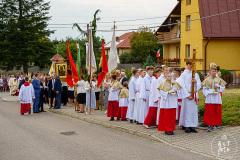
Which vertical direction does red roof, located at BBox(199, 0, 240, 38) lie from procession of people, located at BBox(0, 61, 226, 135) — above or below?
above

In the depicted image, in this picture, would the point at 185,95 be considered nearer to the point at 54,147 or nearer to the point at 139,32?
the point at 54,147

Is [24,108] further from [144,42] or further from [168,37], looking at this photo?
[144,42]

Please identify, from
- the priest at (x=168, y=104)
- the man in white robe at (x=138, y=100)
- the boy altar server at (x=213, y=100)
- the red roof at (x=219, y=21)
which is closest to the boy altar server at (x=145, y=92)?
the man in white robe at (x=138, y=100)

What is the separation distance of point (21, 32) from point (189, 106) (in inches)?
1569

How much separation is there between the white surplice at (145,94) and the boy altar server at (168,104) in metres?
1.65

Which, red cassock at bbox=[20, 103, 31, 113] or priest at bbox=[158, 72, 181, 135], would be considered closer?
priest at bbox=[158, 72, 181, 135]

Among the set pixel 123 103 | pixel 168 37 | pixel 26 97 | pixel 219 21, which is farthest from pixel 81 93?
pixel 168 37

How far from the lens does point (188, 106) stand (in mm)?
10023

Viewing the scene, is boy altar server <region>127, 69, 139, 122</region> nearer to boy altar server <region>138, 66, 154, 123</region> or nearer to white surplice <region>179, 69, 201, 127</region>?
boy altar server <region>138, 66, 154, 123</region>

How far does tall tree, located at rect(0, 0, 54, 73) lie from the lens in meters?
45.8

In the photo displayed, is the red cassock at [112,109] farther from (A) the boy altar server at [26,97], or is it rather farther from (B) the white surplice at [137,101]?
(A) the boy altar server at [26,97]

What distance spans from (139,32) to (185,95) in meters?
47.9

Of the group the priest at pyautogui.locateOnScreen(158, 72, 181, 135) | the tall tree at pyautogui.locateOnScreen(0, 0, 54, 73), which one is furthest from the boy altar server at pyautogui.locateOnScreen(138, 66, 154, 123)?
the tall tree at pyautogui.locateOnScreen(0, 0, 54, 73)

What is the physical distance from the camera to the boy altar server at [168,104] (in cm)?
968
